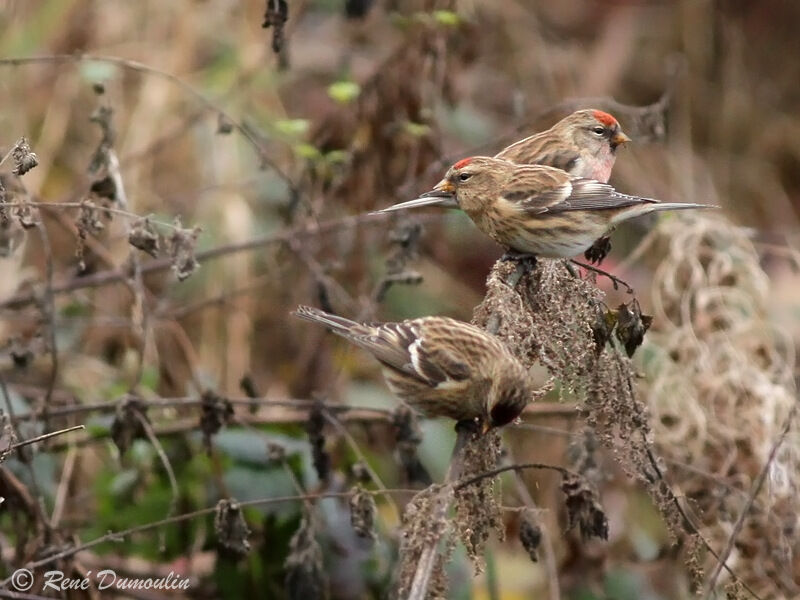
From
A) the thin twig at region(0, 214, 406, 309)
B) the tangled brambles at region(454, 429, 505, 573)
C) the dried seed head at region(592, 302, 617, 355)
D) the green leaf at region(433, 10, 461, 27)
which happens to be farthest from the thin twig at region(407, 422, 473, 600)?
the green leaf at region(433, 10, 461, 27)

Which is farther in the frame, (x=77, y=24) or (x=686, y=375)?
(x=77, y=24)

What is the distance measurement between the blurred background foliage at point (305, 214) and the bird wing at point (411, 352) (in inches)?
26.9

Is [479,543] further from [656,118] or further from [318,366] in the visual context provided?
[318,366]

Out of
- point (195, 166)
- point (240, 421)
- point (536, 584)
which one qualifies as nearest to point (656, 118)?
point (240, 421)

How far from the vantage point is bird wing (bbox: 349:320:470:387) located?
364 centimetres

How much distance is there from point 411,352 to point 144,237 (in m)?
0.90

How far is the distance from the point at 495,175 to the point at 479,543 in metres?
1.44

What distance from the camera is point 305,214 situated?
5547 millimetres

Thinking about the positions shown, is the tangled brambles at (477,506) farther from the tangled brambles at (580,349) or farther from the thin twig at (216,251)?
the thin twig at (216,251)

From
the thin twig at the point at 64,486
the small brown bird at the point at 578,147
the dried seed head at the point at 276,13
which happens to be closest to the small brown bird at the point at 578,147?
the small brown bird at the point at 578,147

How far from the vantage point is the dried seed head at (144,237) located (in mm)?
3498

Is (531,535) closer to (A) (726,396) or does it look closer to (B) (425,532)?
(B) (425,532)

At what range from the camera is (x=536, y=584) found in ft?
22.0

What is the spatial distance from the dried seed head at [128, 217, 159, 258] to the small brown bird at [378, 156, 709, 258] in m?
0.78
